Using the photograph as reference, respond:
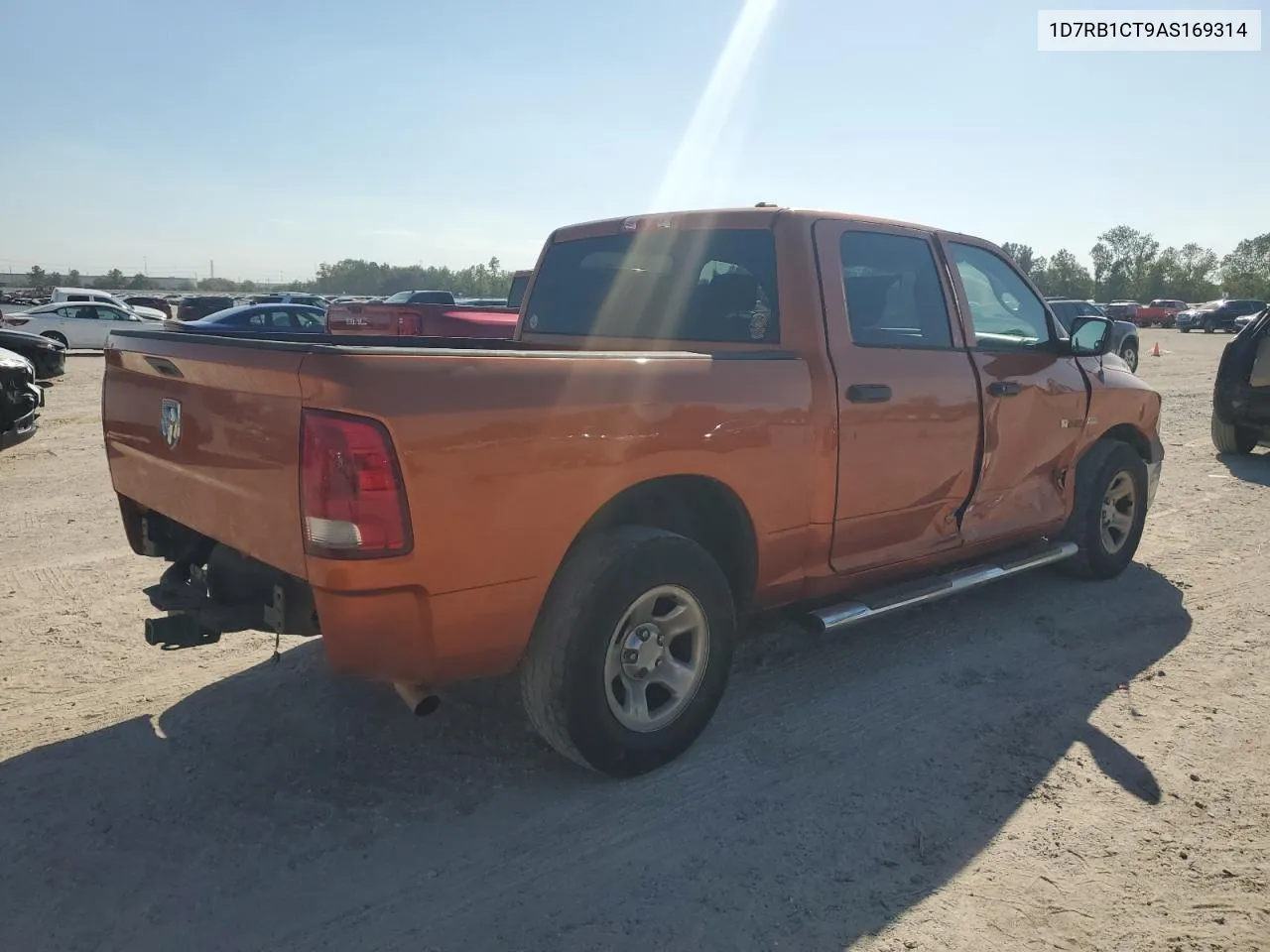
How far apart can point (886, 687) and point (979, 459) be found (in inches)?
47.2

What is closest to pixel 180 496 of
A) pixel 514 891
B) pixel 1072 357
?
pixel 514 891

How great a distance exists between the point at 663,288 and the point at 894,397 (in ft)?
3.74

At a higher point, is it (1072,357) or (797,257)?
(797,257)

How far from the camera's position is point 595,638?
115 inches

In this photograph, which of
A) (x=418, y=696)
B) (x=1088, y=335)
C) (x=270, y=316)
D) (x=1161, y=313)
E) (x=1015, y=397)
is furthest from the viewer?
(x=1161, y=313)

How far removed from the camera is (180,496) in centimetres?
311

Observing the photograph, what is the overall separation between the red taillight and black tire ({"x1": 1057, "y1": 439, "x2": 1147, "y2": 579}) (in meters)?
4.23

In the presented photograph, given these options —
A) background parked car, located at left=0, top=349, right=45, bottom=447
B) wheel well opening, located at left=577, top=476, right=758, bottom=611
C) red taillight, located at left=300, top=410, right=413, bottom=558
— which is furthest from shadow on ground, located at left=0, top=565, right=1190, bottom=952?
background parked car, located at left=0, top=349, right=45, bottom=447

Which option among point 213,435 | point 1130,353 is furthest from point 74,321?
point 1130,353

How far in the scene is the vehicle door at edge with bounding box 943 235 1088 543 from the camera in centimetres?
441

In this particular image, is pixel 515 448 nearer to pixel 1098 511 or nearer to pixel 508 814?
pixel 508 814

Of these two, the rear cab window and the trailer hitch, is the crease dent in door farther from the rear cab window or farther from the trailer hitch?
the trailer hitch

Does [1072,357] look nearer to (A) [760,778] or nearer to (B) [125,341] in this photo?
(A) [760,778]

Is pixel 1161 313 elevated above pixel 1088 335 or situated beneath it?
elevated above
